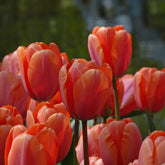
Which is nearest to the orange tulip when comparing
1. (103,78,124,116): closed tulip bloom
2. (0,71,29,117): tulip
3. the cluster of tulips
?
the cluster of tulips

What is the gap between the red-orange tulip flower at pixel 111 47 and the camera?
2.07 ft

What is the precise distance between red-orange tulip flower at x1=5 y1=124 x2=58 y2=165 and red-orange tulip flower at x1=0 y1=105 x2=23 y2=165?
0.05 meters

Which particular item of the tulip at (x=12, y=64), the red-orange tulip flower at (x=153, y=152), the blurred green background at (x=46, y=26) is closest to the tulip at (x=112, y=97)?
the tulip at (x=12, y=64)

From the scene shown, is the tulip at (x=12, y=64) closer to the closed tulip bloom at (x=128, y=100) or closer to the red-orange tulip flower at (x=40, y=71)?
the red-orange tulip flower at (x=40, y=71)

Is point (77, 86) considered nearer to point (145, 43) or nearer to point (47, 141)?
point (47, 141)

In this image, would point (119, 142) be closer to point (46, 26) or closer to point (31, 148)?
point (31, 148)

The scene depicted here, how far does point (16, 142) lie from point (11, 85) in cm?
20

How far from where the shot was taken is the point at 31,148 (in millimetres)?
374

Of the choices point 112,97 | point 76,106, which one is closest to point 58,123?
point 76,106

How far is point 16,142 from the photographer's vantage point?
0.38 metres

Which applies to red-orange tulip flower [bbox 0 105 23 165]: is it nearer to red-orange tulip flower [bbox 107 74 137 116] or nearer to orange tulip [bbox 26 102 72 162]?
orange tulip [bbox 26 102 72 162]

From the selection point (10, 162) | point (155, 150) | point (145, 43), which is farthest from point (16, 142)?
point (145, 43)

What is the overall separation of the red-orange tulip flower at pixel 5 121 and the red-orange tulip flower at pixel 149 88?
0.25m

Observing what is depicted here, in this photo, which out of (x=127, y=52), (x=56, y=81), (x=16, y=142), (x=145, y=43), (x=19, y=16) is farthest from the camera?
(x=145, y=43)
